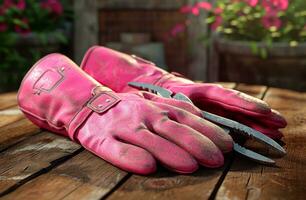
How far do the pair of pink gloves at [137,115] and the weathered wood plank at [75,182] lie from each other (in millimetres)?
28

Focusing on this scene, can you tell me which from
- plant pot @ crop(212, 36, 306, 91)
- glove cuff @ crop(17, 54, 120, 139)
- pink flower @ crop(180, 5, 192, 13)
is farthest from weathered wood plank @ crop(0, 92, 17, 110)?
pink flower @ crop(180, 5, 192, 13)

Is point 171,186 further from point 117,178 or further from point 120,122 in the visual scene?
point 120,122

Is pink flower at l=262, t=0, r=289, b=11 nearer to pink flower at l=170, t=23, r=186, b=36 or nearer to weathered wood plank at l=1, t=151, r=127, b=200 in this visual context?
pink flower at l=170, t=23, r=186, b=36

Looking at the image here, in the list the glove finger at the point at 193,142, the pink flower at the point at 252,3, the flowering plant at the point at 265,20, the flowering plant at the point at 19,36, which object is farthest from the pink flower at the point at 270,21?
the glove finger at the point at 193,142

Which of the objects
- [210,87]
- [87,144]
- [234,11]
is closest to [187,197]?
[87,144]

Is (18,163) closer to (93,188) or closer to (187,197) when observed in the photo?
(93,188)

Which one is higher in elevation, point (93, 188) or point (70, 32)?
point (93, 188)

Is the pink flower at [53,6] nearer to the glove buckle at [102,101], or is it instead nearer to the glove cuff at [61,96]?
the glove cuff at [61,96]

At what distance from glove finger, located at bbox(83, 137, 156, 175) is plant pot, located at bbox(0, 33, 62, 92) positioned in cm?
285

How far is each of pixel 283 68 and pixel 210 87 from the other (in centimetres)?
201

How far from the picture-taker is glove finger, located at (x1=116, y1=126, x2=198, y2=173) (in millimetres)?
1005

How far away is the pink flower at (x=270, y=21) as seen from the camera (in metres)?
3.40

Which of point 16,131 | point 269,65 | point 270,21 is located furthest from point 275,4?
point 16,131

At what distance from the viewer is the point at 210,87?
52.5 inches
